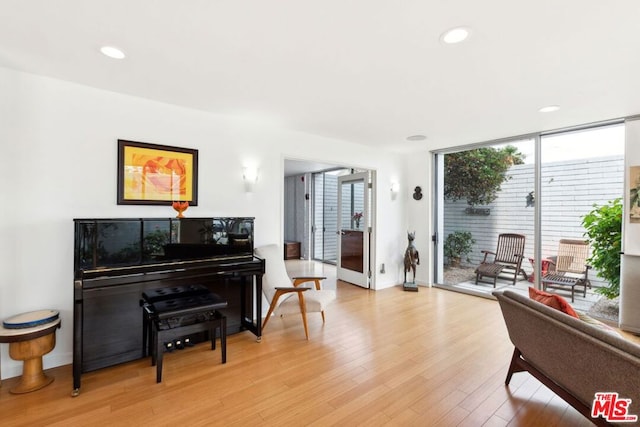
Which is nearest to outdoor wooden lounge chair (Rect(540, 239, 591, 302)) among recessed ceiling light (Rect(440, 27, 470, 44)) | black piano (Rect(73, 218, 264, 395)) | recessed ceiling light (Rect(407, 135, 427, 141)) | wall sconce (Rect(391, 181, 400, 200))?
recessed ceiling light (Rect(407, 135, 427, 141))

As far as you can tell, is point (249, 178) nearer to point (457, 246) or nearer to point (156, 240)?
point (156, 240)

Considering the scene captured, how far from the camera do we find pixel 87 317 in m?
2.48

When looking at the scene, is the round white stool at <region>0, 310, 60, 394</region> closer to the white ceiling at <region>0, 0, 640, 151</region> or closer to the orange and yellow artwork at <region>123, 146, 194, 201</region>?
the orange and yellow artwork at <region>123, 146, 194, 201</region>

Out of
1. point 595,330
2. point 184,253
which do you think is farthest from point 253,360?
point 595,330


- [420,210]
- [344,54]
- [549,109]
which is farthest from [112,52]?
[420,210]

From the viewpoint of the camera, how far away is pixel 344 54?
212 centimetres

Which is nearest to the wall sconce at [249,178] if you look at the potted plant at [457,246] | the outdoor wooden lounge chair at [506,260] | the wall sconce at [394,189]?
the wall sconce at [394,189]

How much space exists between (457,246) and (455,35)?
3.97m

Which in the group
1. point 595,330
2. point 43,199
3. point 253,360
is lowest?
point 253,360

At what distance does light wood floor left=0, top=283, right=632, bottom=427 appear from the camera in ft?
6.30

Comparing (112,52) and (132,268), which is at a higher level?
(112,52)

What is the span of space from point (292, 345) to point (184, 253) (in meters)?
1.39

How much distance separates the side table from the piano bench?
2.14 feet

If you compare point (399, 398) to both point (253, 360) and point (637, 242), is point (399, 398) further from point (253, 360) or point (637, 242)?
point (637, 242)
